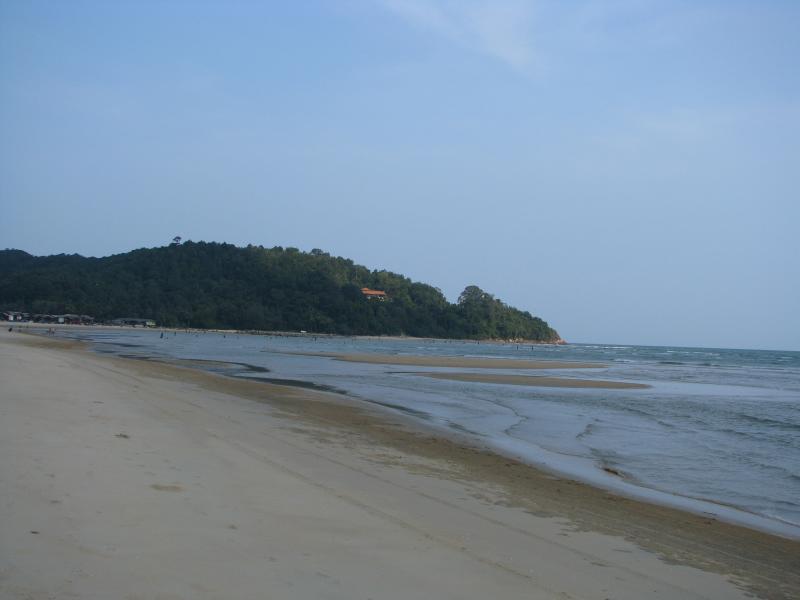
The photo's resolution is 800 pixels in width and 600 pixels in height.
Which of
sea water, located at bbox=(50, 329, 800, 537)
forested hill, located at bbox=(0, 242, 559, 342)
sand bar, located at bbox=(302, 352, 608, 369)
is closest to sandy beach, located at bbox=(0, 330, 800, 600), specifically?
sea water, located at bbox=(50, 329, 800, 537)

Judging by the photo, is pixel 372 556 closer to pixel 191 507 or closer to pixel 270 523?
pixel 270 523

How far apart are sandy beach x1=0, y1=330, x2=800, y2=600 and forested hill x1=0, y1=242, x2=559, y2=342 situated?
144 m

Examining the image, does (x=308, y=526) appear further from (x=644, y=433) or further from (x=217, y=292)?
(x=217, y=292)

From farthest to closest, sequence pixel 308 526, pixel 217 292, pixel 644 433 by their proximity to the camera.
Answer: pixel 217 292 < pixel 644 433 < pixel 308 526

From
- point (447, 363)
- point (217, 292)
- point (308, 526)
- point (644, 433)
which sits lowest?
point (644, 433)

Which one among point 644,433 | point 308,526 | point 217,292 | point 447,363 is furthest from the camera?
point 217,292

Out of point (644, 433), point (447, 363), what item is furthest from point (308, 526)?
point (447, 363)

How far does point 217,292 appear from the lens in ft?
555

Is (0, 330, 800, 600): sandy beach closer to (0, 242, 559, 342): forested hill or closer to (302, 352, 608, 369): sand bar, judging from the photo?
(302, 352, 608, 369): sand bar

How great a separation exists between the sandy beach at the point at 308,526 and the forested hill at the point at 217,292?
143786 millimetres

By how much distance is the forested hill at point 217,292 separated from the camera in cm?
14512

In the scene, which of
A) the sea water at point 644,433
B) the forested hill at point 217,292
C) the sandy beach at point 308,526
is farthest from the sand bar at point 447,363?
the forested hill at point 217,292

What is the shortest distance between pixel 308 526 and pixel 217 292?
169m

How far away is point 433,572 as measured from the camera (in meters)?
5.23
